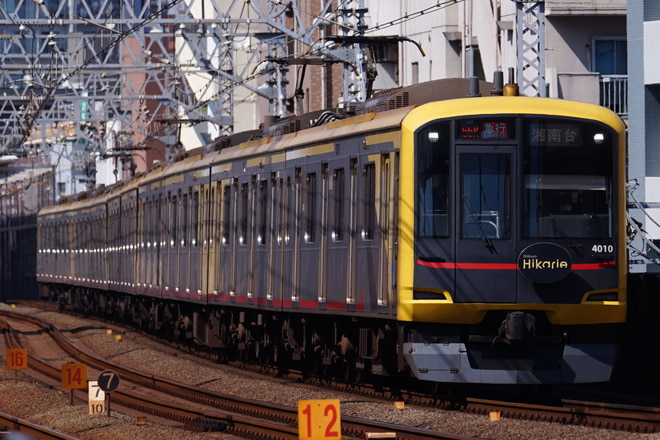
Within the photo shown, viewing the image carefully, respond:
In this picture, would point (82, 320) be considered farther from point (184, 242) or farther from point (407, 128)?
point (407, 128)

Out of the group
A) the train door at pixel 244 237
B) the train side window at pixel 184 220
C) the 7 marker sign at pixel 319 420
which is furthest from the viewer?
the train side window at pixel 184 220

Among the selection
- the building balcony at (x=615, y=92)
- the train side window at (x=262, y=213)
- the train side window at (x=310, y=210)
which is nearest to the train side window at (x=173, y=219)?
the train side window at (x=262, y=213)

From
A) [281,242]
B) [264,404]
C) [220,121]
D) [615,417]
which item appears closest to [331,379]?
[281,242]

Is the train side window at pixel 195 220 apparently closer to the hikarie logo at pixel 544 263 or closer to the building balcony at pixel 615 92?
the building balcony at pixel 615 92

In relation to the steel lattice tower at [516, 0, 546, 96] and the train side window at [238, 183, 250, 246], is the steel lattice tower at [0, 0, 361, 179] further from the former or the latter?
the steel lattice tower at [516, 0, 546, 96]

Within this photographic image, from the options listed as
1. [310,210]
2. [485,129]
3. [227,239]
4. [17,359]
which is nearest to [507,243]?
[485,129]

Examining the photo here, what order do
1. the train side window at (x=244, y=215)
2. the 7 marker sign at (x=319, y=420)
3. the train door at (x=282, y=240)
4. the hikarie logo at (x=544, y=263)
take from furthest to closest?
the train side window at (x=244, y=215)
the train door at (x=282, y=240)
the hikarie logo at (x=544, y=263)
the 7 marker sign at (x=319, y=420)

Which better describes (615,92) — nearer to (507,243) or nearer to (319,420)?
(507,243)

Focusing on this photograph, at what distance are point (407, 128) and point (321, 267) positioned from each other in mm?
2951

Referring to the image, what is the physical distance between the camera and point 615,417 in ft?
43.2

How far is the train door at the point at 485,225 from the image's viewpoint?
13.8 m

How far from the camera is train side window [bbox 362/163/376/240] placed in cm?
1495

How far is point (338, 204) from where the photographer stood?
16.1m

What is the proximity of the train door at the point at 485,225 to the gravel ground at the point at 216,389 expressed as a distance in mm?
1171
